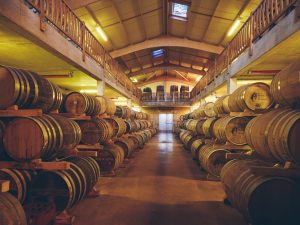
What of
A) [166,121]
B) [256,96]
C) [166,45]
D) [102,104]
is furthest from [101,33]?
[166,121]

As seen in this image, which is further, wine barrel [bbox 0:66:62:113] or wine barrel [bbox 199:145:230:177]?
wine barrel [bbox 199:145:230:177]

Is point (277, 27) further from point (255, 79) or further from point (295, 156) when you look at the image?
point (255, 79)

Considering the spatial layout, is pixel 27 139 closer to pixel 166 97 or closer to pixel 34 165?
pixel 34 165

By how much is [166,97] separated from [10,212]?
23679 mm

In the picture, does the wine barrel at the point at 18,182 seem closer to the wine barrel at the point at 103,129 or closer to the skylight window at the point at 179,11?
the wine barrel at the point at 103,129

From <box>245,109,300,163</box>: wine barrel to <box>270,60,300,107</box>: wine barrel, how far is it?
0.15 metres

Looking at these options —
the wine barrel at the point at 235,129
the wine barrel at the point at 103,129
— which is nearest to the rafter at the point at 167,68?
the wine barrel at the point at 103,129

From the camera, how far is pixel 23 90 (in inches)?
128

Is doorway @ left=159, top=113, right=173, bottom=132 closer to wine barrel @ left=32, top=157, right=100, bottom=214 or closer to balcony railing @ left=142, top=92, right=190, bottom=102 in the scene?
balcony railing @ left=142, top=92, right=190, bottom=102

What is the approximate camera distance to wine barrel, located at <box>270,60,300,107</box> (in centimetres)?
280

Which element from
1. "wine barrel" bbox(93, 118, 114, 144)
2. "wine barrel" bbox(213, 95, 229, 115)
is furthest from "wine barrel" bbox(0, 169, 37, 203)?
"wine barrel" bbox(213, 95, 229, 115)

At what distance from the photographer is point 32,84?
3.37m

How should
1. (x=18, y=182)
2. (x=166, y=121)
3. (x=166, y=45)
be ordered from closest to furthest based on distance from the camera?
1. (x=18, y=182)
2. (x=166, y=45)
3. (x=166, y=121)

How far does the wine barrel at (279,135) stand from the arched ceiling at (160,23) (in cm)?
726
